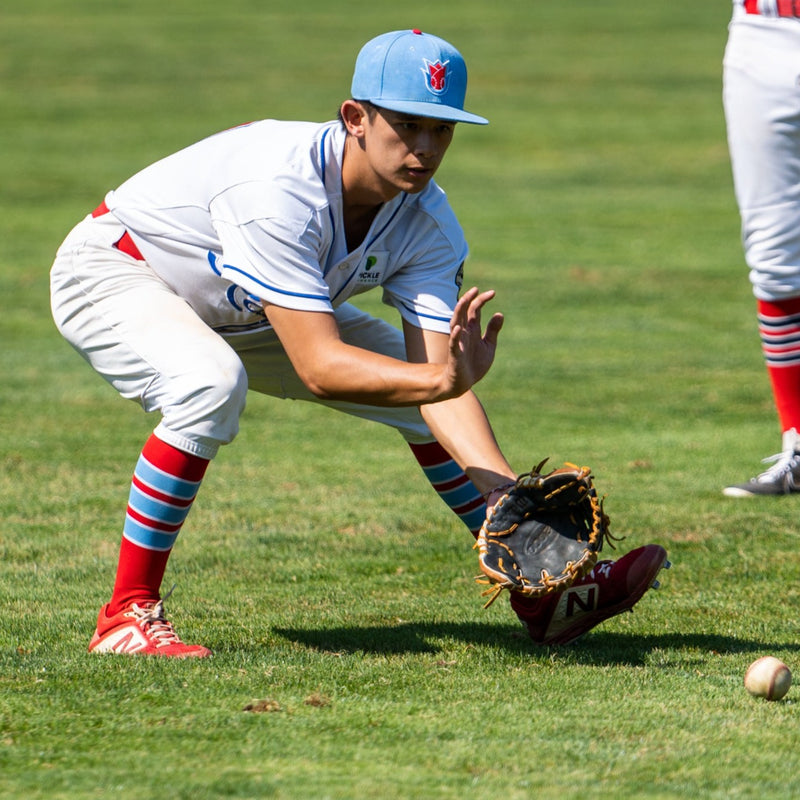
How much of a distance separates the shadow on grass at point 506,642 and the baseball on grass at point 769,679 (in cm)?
54

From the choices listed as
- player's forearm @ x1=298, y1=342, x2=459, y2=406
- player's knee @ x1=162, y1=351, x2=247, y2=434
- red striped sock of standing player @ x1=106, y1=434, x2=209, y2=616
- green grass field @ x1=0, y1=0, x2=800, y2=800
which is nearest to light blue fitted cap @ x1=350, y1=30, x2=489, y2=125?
player's forearm @ x1=298, y1=342, x2=459, y2=406

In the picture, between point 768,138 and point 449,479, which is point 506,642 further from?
point 768,138

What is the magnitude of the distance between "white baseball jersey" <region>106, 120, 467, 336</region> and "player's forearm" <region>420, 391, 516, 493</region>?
0.92ft

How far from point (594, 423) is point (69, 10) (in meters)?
30.9

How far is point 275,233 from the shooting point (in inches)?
188

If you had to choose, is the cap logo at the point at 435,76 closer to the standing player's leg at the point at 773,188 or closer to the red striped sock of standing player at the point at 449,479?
the red striped sock of standing player at the point at 449,479

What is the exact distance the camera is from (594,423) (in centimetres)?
950

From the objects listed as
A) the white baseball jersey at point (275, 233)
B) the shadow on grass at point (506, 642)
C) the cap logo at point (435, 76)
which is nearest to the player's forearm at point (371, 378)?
the white baseball jersey at point (275, 233)

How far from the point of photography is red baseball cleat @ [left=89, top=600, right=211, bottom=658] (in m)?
4.98

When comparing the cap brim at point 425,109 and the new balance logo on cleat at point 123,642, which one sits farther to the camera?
the new balance logo on cleat at point 123,642

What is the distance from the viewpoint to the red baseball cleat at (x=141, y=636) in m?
4.98

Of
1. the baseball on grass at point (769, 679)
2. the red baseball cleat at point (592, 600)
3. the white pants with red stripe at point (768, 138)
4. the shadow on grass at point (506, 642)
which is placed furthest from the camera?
the white pants with red stripe at point (768, 138)

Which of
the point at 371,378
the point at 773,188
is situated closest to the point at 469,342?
the point at 371,378

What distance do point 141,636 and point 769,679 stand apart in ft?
6.48
